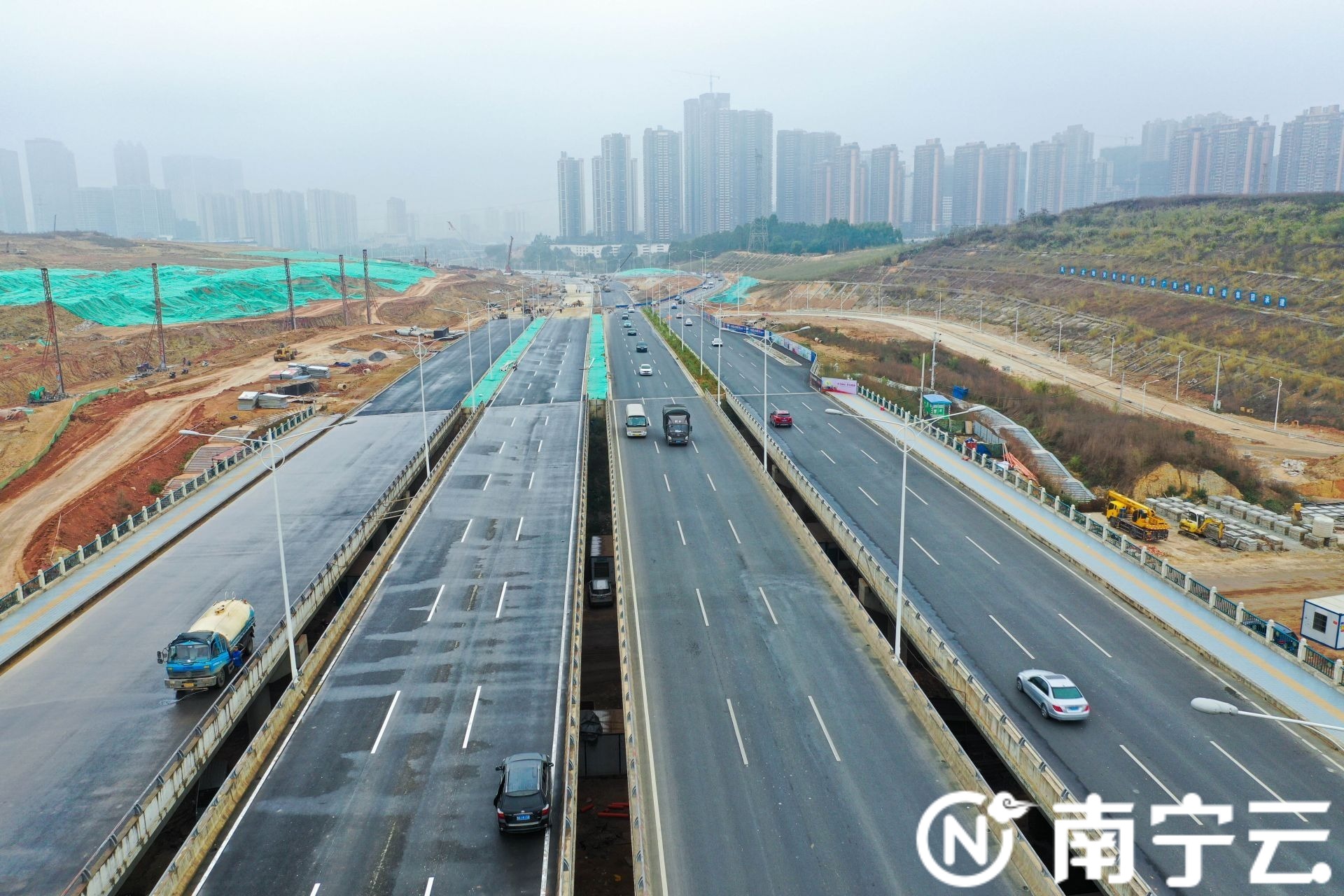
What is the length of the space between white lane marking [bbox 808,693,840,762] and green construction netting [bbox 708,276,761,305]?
442 feet

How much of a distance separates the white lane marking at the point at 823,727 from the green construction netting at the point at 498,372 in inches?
1747

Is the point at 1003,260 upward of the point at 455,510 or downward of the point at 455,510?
upward

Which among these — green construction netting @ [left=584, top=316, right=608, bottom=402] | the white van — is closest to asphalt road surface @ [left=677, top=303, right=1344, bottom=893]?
the white van

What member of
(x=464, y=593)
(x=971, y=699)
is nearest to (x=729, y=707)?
(x=971, y=699)

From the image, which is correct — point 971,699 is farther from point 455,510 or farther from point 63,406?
point 63,406

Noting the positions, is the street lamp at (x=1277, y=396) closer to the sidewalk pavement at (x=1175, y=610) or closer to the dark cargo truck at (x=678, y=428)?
the sidewalk pavement at (x=1175, y=610)

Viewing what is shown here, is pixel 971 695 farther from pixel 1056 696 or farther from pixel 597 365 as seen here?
pixel 597 365

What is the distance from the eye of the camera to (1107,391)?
256 feet

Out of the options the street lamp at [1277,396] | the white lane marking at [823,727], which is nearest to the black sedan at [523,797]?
the white lane marking at [823,727]

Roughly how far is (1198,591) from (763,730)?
17.3 m

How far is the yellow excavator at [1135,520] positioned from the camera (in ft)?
136

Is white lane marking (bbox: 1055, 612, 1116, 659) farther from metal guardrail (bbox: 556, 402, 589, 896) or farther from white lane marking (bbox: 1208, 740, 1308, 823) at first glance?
metal guardrail (bbox: 556, 402, 589, 896)

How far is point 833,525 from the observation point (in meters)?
37.0

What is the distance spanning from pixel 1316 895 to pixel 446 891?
50.9 ft
